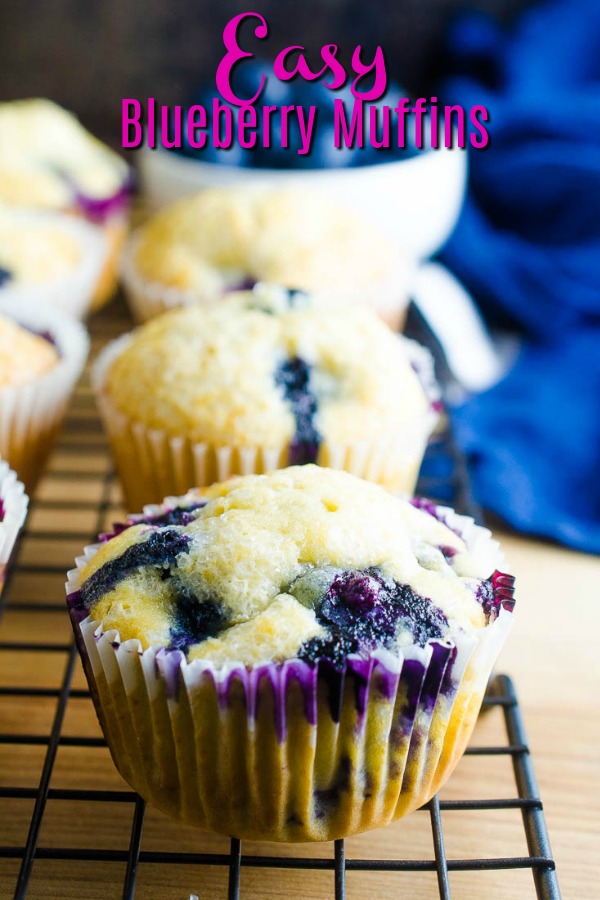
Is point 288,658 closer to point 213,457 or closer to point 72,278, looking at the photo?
point 213,457

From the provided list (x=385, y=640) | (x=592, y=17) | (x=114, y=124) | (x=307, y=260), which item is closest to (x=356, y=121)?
(x=307, y=260)

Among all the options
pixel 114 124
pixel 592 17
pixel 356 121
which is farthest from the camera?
pixel 114 124

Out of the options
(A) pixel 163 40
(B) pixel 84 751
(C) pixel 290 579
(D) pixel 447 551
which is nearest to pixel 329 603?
(C) pixel 290 579

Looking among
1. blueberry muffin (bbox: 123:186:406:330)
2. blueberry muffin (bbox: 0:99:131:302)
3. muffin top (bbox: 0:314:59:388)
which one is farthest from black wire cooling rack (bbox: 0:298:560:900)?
blueberry muffin (bbox: 0:99:131:302)

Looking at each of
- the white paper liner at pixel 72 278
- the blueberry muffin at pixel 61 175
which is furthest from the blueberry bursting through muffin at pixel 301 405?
the blueberry muffin at pixel 61 175

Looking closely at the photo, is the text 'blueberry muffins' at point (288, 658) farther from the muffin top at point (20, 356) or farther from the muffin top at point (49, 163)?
the muffin top at point (49, 163)

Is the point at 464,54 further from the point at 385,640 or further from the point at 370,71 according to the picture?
the point at 385,640
